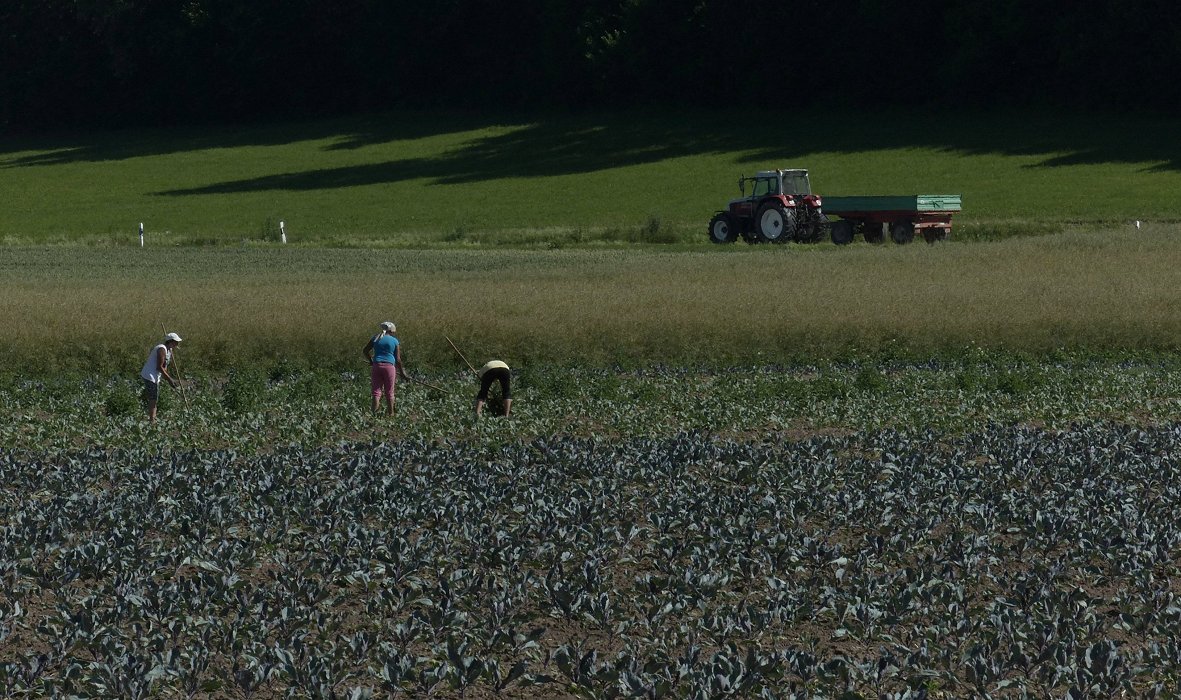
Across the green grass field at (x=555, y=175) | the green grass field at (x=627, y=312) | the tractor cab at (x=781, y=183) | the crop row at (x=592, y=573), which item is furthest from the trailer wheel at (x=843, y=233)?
the crop row at (x=592, y=573)

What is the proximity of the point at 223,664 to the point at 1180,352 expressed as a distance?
80.7 ft

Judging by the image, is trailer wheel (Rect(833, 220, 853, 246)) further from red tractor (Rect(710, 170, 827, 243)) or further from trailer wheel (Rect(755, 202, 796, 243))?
trailer wheel (Rect(755, 202, 796, 243))

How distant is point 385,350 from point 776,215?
105 feet

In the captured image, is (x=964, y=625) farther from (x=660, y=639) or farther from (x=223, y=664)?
(x=223, y=664)

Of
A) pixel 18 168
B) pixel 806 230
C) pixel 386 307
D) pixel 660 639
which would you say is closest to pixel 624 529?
pixel 660 639

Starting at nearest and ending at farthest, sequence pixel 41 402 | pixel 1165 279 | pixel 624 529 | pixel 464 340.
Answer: pixel 624 529
pixel 41 402
pixel 464 340
pixel 1165 279

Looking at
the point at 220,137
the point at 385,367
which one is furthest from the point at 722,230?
the point at 220,137

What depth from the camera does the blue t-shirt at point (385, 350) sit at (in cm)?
2270

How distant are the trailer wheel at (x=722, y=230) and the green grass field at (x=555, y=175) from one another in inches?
63.6

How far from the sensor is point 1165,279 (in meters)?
36.8

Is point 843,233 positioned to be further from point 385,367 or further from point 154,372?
point 154,372

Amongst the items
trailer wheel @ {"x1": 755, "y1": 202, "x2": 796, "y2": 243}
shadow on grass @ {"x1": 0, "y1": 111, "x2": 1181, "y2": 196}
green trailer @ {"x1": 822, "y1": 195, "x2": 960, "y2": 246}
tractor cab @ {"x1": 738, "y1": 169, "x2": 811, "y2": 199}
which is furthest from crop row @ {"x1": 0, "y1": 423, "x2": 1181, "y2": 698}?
shadow on grass @ {"x1": 0, "y1": 111, "x2": 1181, "y2": 196}

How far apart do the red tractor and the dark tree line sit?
32.1 m

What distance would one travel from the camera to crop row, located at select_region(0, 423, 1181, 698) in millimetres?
9539
